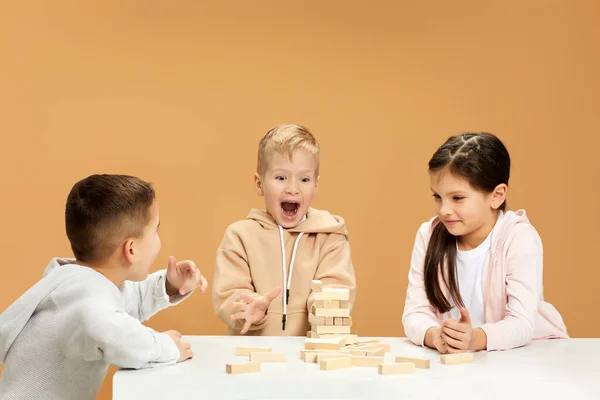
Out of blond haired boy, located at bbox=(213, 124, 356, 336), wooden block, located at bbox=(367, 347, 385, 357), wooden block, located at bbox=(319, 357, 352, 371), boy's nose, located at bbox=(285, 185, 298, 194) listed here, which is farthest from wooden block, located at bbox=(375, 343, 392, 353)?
boy's nose, located at bbox=(285, 185, 298, 194)

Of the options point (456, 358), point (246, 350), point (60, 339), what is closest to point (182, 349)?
point (246, 350)

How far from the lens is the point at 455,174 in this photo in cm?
252

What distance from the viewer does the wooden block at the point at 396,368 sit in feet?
5.83

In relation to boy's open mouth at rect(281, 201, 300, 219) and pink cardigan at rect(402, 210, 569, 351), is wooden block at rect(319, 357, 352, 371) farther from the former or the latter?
boy's open mouth at rect(281, 201, 300, 219)

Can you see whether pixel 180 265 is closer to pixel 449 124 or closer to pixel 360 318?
pixel 360 318

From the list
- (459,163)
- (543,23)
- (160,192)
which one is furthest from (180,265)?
(543,23)

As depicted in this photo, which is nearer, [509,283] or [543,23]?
[509,283]

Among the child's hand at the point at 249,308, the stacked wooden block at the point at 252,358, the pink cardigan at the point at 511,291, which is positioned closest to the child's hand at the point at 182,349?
the stacked wooden block at the point at 252,358

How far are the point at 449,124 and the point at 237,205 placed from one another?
124 centimetres

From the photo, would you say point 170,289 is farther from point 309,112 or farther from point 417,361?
point 309,112

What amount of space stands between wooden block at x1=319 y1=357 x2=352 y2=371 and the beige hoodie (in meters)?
0.97

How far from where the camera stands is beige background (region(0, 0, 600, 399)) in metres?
4.04

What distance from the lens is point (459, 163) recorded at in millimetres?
2518

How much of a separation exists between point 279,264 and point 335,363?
45.7 inches
